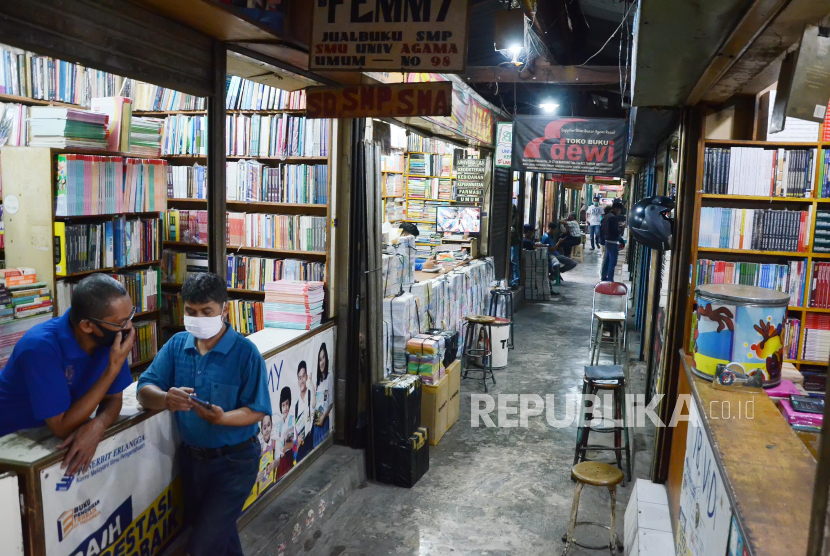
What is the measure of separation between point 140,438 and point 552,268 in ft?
44.9

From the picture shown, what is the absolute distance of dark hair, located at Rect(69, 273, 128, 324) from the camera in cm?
240

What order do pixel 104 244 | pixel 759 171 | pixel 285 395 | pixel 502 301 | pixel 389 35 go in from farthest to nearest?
1. pixel 502 301
2. pixel 104 244
3. pixel 759 171
4. pixel 285 395
5. pixel 389 35

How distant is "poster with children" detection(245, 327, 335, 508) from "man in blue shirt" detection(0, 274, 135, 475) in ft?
5.74

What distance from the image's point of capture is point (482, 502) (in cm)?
510

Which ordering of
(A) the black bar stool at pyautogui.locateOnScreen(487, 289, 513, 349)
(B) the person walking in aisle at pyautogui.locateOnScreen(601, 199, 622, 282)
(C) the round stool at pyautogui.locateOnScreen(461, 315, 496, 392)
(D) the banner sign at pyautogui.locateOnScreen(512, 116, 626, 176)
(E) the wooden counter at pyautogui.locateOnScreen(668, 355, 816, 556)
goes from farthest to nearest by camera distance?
(B) the person walking in aisle at pyautogui.locateOnScreen(601, 199, 622, 282) < (D) the banner sign at pyautogui.locateOnScreen(512, 116, 626, 176) < (A) the black bar stool at pyautogui.locateOnScreen(487, 289, 513, 349) < (C) the round stool at pyautogui.locateOnScreen(461, 315, 496, 392) < (E) the wooden counter at pyautogui.locateOnScreen(668, 355, 816, 556)

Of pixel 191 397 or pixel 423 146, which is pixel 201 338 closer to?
pixel 191 397

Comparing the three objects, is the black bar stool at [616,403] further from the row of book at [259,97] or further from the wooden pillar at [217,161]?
the row of book at [259,97]

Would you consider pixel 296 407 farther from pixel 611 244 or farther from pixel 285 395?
pixel 611 244

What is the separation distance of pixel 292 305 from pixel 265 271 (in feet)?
3.22

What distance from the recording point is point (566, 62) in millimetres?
11188

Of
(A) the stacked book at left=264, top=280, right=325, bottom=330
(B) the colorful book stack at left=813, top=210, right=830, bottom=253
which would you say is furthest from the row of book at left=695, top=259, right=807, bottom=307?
(A) the stacked book at left=264, top=280, right=325, bottom=330

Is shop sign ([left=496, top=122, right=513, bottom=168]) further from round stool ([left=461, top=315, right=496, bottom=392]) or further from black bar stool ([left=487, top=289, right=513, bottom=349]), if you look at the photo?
round stool ([left=461, top=315, right=496, bottom=392])

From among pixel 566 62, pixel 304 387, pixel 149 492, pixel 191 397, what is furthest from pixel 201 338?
pixel 566 62

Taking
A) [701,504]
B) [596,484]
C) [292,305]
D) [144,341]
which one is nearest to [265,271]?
[292,305]
